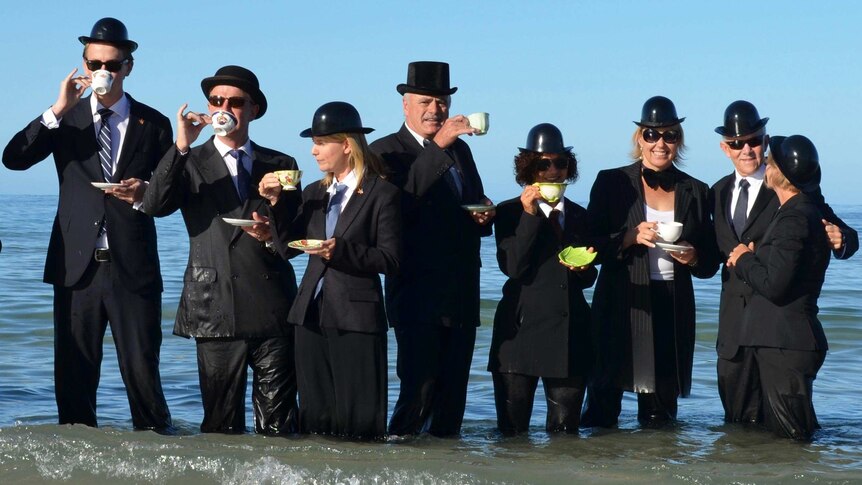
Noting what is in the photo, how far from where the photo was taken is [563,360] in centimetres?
732

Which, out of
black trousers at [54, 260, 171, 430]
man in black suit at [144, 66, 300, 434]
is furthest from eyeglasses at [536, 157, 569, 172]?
black trousers at [54, 260, 171, 430]

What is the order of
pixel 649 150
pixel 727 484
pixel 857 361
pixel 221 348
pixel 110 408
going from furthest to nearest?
pixel 857 361
pixel 110 408
pixel 649 150
pixel 221 348
pixel 727 484

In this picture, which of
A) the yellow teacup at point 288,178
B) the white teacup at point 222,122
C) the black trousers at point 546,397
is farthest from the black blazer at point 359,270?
the black trousers at point 546,397

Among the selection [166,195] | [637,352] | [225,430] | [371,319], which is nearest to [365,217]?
[371,319]

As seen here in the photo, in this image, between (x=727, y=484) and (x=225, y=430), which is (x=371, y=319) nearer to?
(x=225, y=430)

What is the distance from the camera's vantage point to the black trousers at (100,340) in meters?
7.11

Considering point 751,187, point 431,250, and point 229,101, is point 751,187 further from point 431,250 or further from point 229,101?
point 229,101

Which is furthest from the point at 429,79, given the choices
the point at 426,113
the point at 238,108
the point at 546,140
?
the point at 238,108

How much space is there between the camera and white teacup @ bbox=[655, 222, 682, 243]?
721 cm

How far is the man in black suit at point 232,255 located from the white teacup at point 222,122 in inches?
2.4

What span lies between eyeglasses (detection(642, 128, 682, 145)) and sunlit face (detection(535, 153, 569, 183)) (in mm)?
775

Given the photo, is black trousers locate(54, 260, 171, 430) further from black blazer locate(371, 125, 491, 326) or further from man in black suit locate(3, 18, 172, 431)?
black blazer locate(371, 125, 491, 326)

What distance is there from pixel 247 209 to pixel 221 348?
78 centimetres

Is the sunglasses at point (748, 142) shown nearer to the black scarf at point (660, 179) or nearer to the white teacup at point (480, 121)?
the black scarf at point (660, 179)
